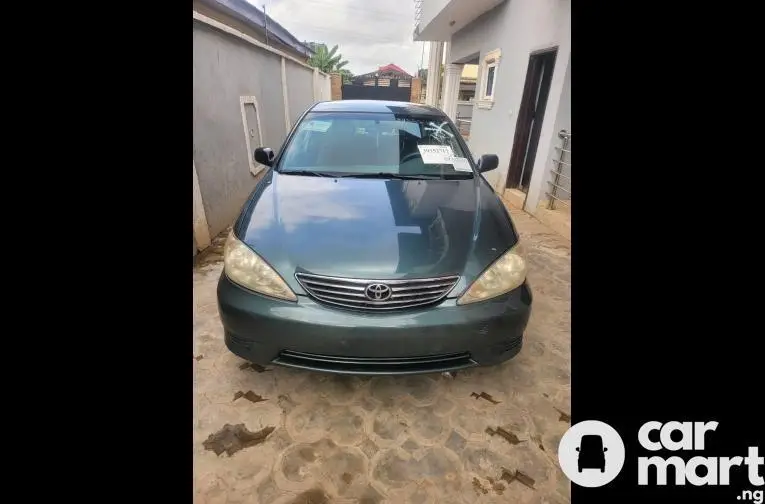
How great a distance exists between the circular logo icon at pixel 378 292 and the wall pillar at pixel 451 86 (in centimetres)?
1098

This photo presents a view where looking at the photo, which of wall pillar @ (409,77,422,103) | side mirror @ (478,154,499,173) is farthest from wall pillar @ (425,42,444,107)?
side mirror @ (478,154,499,173)

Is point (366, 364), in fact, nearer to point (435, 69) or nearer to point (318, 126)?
point (318, 126)

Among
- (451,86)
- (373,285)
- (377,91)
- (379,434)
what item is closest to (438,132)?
(373,285)

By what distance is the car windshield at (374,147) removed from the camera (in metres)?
2.41

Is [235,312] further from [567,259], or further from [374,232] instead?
[567,259]

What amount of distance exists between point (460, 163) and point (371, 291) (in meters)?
1.38

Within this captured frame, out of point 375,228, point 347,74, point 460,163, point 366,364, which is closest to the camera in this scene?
point 366,364

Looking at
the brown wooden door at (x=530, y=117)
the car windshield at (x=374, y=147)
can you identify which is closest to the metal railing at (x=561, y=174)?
the brown wooden door at (x=530, y=117)

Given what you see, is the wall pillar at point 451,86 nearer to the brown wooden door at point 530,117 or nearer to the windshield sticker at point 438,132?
the brown wooden door at point 530,117
